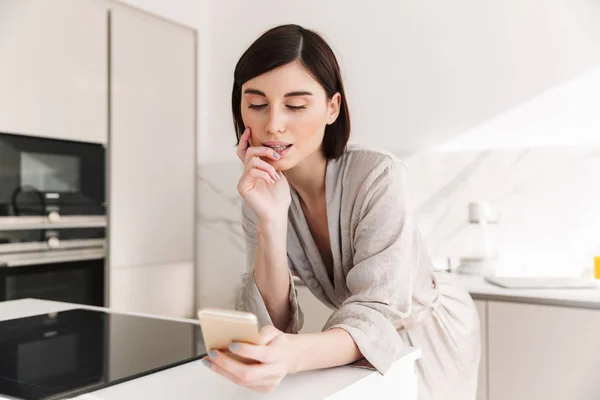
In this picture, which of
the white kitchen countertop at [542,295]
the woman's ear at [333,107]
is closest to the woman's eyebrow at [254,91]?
the woman's ear at [333,107]

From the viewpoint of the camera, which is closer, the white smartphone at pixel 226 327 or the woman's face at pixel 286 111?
the white smartphone at pixel 226 327

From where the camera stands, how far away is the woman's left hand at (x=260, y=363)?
1.93ft

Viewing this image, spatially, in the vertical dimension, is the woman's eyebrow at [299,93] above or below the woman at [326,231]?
above

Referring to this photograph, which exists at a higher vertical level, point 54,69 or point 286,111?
point 54,69

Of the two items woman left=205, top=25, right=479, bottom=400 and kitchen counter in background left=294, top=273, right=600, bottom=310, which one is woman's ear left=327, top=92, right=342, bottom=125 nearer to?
woman left=205, top=25, right=479, bottom=400

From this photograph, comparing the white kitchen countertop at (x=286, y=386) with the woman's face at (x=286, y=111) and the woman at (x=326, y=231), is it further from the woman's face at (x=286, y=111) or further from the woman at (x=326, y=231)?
the woman's face at (x=286, y=111)

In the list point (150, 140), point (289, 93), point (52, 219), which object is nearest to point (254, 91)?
point (289, 93)

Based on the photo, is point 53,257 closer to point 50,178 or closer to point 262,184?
point 50,178

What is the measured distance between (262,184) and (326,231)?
8.8 inches

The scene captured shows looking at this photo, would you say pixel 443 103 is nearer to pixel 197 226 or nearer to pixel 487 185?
pixel 487 185

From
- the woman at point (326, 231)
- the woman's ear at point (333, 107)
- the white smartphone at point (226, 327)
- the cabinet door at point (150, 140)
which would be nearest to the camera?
the white smartphone at point (226, 327)

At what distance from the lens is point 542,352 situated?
1.75 m

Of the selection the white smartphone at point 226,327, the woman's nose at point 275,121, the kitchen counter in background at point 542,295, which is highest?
the woman's nose at point 275,121

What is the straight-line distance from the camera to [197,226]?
3199 millimetres
